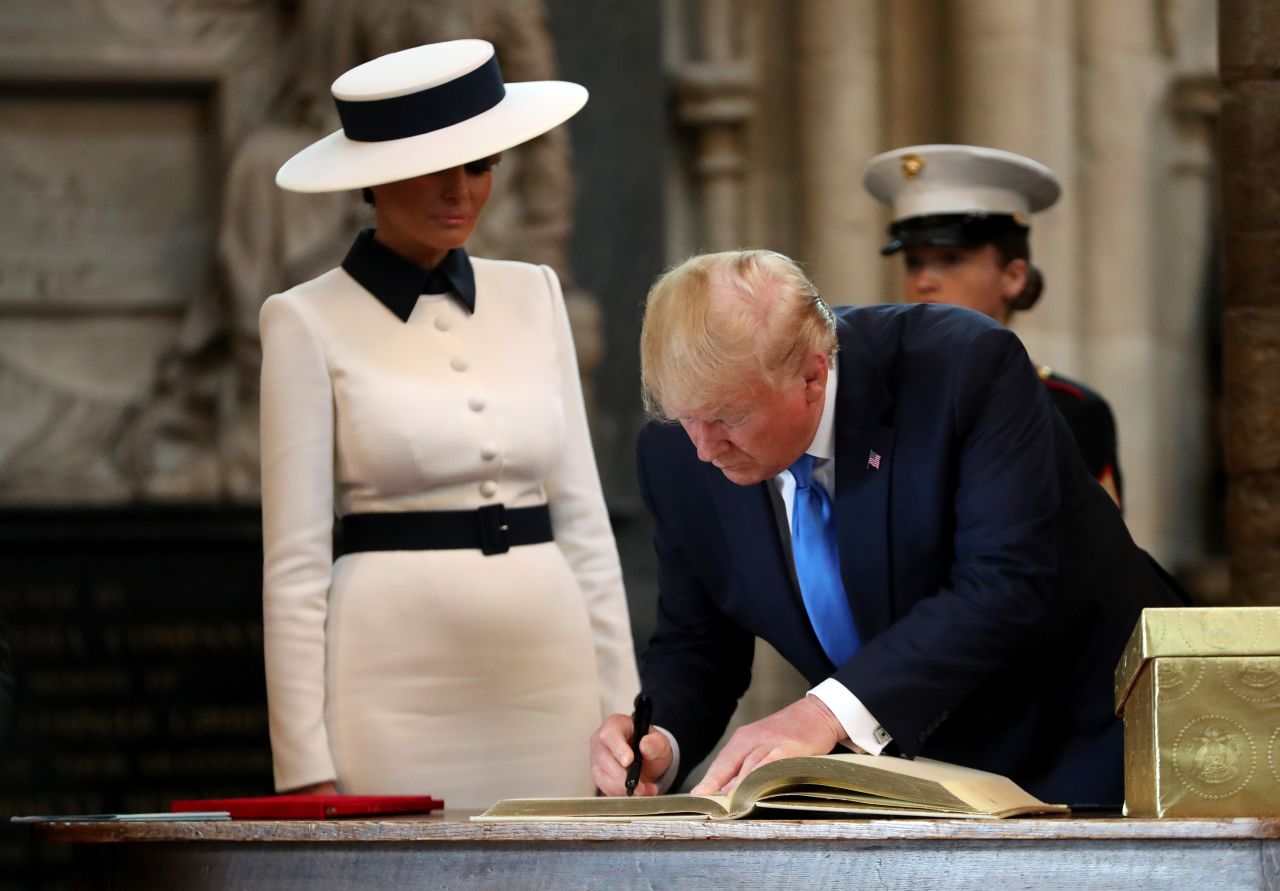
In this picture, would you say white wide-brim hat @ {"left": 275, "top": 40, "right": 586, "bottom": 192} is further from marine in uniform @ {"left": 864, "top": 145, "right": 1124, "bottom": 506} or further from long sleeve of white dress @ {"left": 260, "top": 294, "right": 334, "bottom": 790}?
marine in uniform @ {"left": 864, "top": 145, "right": 1124, "bottom": 506}

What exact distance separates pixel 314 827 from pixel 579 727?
122 centimetres

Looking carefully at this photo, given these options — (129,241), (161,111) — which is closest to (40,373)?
(129,241)

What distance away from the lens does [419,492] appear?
2.96 m

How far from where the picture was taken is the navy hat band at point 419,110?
2.98 m

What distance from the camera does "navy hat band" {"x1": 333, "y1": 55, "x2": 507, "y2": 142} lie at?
9.77ft

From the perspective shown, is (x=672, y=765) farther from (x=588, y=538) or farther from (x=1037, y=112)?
(x=1037, y=112)

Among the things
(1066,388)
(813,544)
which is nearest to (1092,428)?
(1066,388)

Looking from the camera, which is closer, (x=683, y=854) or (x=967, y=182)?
(x=683, y=854)

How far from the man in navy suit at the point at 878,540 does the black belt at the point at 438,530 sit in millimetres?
466

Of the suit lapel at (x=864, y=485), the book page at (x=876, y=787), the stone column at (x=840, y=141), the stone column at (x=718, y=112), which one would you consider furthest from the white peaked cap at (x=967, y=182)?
the stone column at (x=718, y=112)

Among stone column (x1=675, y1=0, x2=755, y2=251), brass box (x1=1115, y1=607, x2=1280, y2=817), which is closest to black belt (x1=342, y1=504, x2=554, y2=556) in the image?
brass box (x1=1115, y1=607, x2=1280, y2=817)

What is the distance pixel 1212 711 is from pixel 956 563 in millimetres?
598

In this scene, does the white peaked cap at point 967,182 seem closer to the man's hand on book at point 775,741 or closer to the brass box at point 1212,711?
the man's hand on book at point 775,741

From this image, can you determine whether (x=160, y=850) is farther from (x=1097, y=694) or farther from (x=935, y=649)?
(x=1097, y=694)
